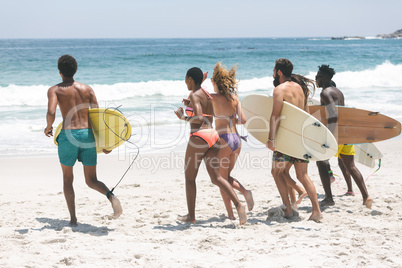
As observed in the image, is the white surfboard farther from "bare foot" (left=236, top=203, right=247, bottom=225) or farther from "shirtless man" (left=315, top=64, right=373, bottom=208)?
"bare foot" (left=236, top=203, right=247, bottom=225)

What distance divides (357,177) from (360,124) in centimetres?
59

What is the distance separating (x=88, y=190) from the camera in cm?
584

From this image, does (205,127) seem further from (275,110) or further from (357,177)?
(357,177)

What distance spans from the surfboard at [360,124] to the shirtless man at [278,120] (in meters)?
0.44

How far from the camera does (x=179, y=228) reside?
4.35 m

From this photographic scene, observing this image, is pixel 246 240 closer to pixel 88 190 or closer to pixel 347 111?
pixel 347 111

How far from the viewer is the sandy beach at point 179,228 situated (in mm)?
3473

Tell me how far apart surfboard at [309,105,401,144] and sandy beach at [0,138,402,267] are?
82 cm

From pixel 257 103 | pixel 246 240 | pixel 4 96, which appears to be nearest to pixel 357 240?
pixel 246 240

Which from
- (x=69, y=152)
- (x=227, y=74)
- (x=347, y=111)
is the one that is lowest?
(x=69, y=152)

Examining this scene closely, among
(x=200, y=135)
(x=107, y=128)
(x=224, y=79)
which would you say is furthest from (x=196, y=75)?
(x=107, y=128)

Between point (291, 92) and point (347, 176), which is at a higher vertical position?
point (291, 92)

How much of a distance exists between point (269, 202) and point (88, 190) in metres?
2.38

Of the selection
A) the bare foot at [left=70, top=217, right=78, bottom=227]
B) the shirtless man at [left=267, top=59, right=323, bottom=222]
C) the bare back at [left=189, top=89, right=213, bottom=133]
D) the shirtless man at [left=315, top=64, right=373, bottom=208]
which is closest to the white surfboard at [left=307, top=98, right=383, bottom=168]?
the shirtless man at [left=315, top=64, right=373, bottom=208]
